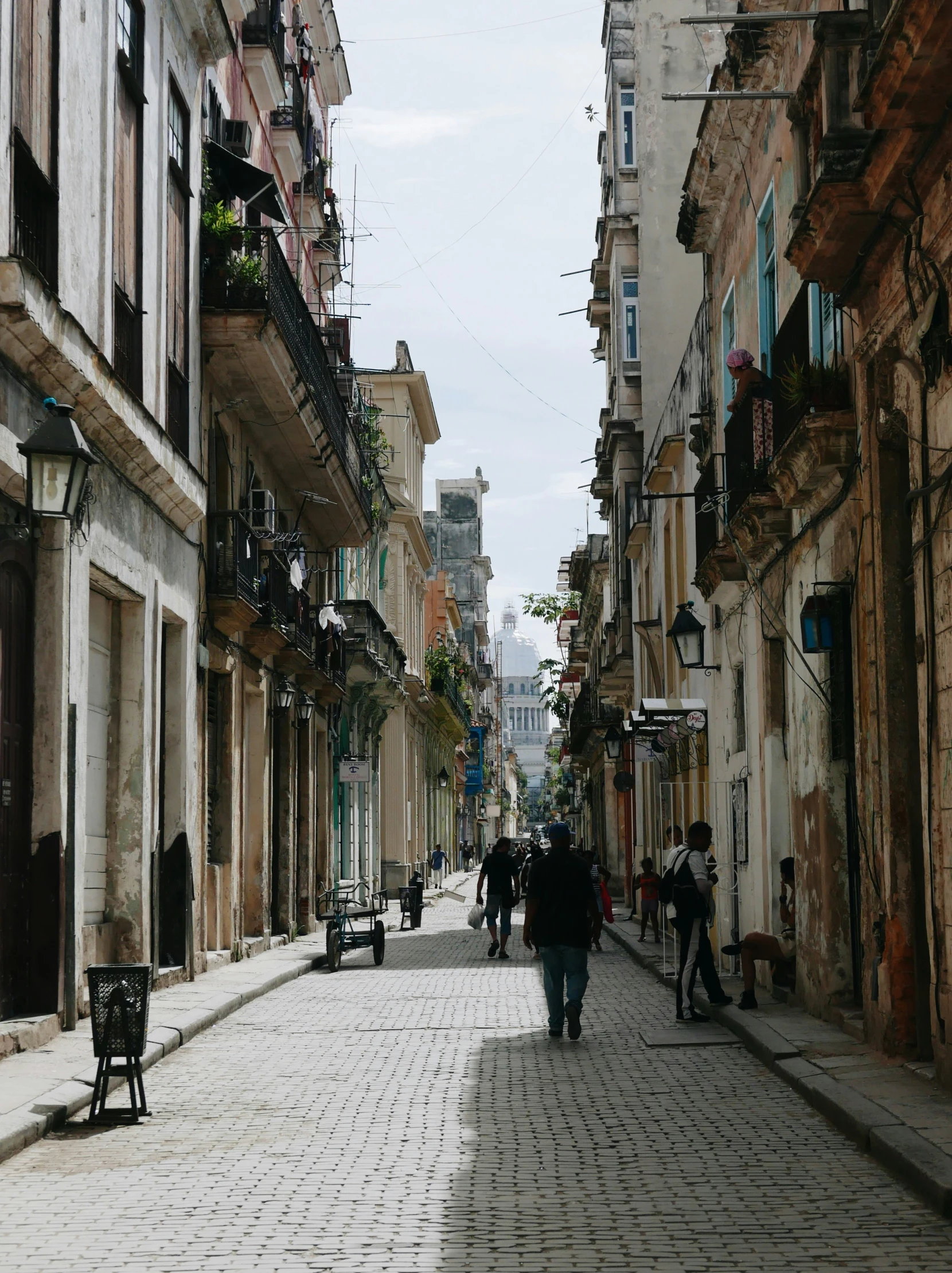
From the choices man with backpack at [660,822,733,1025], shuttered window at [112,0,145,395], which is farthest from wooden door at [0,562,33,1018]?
man with backpack at [660,822,733,1025]

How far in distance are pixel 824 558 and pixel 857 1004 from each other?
11.0ft

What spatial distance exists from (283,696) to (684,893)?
37.9 feet

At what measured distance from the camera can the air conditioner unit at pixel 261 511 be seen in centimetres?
2172

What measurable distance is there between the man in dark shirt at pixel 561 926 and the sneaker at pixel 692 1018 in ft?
3.13

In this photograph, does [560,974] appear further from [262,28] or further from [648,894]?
[262,28]

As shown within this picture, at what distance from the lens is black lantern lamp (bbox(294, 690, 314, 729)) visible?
26891mm

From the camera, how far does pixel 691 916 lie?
1453cm

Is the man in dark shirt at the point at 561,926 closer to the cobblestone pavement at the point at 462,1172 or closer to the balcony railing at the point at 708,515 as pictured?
the cobblestone pavement at the point at 462,1172

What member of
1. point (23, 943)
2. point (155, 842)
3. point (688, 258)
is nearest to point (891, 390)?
point (23, 943)

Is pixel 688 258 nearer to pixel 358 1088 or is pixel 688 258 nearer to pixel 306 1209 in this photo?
pixel 358 1088

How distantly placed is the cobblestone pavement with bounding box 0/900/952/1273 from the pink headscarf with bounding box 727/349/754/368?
5969 mm

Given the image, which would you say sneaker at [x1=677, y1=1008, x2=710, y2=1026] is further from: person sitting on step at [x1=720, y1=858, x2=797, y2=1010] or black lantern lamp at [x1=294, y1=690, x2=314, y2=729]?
black lantern lamp at [x1=294, y1=690, x2=314, y2=729]

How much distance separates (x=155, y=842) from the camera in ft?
55.7

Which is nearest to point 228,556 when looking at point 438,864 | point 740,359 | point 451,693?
point 740,359
